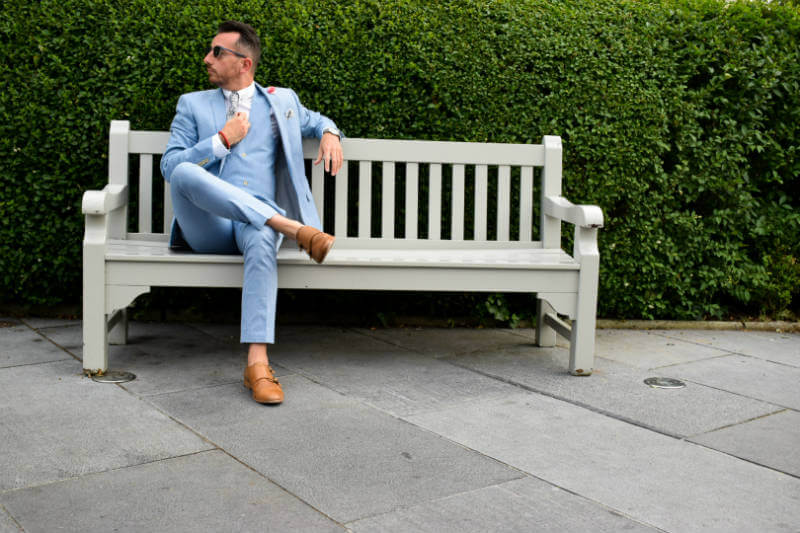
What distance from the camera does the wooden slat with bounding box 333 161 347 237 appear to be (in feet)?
15.5

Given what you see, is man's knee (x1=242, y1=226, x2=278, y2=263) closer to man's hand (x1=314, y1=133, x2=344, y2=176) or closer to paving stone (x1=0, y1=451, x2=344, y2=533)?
man's hand (x1=314, y1=133, x2=344, y2=176)

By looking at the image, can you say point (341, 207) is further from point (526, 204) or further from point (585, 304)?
point (585, 304)

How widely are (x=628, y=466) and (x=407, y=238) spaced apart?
6.87ft

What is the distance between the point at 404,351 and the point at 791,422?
1967 millimetres

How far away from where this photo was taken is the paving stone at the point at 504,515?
2428 mm

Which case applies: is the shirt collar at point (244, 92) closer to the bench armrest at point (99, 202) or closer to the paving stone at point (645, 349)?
the bench armrest at point (99, 202)

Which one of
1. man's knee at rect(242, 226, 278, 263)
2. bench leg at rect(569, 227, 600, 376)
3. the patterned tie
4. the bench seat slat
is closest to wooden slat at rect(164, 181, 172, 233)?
the bench seat slat

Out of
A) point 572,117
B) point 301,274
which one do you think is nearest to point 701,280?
point 572,117

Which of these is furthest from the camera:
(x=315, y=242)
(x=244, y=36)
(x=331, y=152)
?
(x=331, y=152)

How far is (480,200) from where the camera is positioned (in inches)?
189

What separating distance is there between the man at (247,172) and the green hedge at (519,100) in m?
0.55

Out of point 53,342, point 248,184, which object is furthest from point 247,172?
point 53,342

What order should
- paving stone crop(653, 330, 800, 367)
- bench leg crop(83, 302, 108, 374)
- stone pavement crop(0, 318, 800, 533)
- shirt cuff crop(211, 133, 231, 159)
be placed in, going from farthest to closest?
paving stone crop(653, 330, 800, 367) < shirt cuff crop(211, 133, 231, 159) < bench leg crop(83, 302, 108, 374) < stone pavement crop(0, 318, 800, 533)

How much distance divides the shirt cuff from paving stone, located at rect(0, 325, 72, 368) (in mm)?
1304
